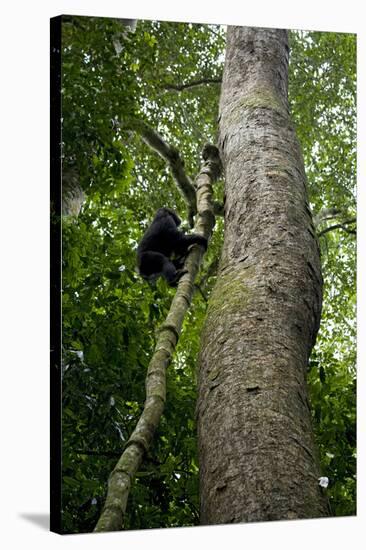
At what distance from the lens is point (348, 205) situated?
6746 millimetres

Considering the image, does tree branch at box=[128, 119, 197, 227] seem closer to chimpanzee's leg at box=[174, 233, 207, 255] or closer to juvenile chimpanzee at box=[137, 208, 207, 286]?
juvenile chimpanzee at box=[137, 208, 207, 286]

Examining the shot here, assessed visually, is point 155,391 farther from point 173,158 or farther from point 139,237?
point 173,158

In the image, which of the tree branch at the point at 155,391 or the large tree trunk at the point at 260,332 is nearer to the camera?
the large tree trunk at the point at 260,332

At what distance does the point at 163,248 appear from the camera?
6707 mm

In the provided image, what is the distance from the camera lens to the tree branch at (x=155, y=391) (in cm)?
433

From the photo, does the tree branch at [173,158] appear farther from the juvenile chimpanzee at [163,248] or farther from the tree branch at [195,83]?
the tree branch at [195,83]

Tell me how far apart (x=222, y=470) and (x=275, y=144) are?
2.37m

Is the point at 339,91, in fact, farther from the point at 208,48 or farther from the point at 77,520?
the point at 77,520

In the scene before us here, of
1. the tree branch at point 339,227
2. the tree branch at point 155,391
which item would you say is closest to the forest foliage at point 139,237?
the tree branch at point 339,227

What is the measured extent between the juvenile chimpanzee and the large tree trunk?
0.76 metres

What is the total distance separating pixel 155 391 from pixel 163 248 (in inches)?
85.7

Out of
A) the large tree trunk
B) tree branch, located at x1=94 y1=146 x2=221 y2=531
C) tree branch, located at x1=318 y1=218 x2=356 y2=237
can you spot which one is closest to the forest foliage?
tree branch, located at x1=318 y1=218 x2=356 y2=237

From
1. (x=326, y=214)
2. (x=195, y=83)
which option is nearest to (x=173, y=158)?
(x=195, y=83)

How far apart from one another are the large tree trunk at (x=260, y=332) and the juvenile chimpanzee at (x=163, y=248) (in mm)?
764
